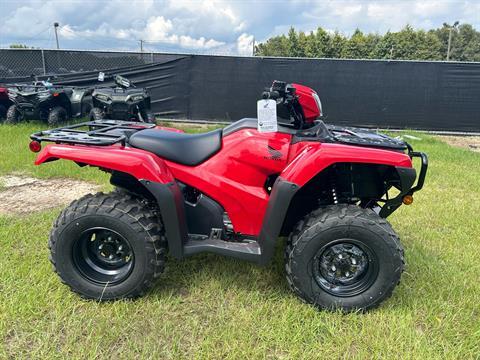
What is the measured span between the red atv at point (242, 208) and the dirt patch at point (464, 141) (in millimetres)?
7780

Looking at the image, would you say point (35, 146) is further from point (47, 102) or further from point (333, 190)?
point (47, 102)

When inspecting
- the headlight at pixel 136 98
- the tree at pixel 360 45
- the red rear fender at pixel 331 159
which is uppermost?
the tree at pixel 360 45

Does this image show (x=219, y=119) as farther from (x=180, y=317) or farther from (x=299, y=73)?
(x=180, y=317)

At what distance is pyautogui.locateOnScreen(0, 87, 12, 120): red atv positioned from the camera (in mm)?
9367

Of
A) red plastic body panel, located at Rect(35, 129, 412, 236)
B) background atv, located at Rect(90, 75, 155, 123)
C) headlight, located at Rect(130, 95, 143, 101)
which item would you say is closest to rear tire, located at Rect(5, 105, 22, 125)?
background atv, located at Rect(90, 75, 155, 123)

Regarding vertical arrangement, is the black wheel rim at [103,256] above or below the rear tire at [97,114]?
below

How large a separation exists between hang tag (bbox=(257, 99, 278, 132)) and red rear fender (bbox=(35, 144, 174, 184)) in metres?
0.65

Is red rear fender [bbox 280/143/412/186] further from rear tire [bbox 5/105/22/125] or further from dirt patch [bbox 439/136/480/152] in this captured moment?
rear tire [bbox 5/105/22/125]

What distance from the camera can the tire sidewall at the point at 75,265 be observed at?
243 centimetres

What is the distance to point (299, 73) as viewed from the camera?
33.4 feet

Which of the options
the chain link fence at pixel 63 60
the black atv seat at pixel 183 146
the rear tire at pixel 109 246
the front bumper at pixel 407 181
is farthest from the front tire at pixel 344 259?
the chain link fence at pixel 63 60

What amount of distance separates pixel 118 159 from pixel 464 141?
32.0 feet

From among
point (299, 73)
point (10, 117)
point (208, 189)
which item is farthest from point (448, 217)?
point (10, 117)

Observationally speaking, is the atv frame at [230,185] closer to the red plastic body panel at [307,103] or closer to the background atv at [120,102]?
the red plastic body panel at [307,103]
